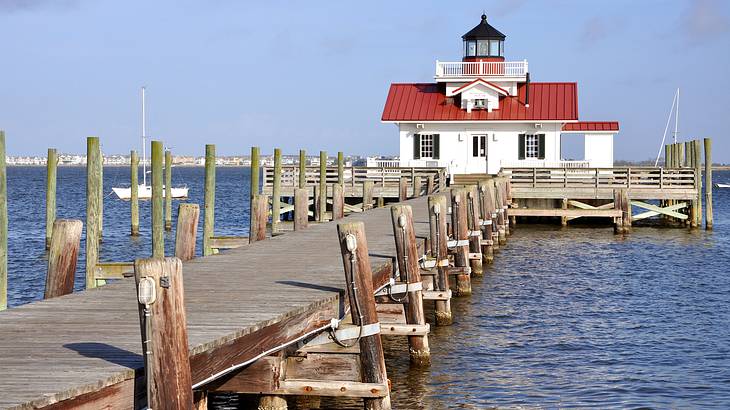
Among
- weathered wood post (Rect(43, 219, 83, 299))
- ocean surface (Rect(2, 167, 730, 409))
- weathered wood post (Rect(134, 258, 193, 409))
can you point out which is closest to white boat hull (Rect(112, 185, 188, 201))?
ocean surface (Rect(2, 167, 730, 409))

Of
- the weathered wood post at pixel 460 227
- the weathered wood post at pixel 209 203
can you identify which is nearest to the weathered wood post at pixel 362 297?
the weathered wood post at pixel 209 203

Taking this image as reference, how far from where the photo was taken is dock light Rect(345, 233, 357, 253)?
9.50 meters

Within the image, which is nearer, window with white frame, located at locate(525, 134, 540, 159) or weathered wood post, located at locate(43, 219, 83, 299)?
weathered wood post, located at locate(43, 219, 83, 299)

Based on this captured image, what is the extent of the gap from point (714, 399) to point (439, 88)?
3530 centimetres

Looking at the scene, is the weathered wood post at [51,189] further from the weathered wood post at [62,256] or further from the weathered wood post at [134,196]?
the weathered wood post at [62,256]

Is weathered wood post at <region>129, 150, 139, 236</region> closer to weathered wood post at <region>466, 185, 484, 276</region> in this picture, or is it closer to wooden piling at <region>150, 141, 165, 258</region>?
wooden piling at <region>150, 141, 165, 258</region>

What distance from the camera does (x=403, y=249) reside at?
484 inches

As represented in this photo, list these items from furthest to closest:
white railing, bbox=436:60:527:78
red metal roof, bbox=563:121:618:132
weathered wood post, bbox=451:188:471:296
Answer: white railing, bbox=436:60:527:78
red metal roof, bbox=563:121:618:132
weathered wood post, bbox=451:188:471:296

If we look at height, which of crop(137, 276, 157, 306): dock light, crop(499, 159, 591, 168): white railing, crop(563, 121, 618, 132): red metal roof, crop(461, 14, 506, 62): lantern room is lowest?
crop(137, 276, 157, 306): dock light

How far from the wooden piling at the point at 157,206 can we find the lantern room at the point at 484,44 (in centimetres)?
2815

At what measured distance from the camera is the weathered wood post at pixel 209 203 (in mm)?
16859

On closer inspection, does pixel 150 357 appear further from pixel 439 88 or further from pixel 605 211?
pixel 439 88

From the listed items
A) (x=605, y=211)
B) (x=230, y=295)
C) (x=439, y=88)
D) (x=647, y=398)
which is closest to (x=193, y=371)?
(x=230, y=295)

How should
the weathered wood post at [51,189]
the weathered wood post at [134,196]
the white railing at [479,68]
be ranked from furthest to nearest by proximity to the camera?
1. the white railing at [479,68]
2. the weathered wood post at [134,196]
3. the weathered wood post at [51,189]
